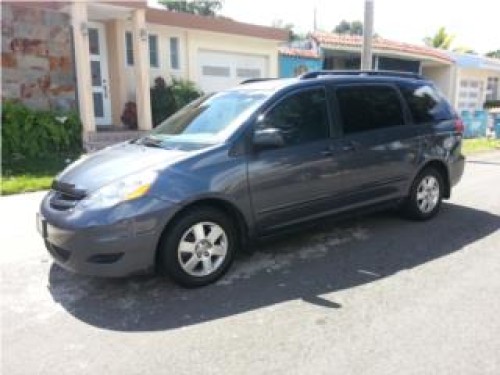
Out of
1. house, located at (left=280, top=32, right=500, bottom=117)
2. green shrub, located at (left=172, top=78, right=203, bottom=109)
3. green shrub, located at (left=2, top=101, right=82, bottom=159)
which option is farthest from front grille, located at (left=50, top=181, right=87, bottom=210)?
house, located at (left=280, top=32, right=500, bottom=117)

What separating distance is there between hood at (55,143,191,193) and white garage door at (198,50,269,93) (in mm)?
11316

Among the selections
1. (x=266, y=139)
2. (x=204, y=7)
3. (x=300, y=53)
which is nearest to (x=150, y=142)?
(x=266, y=139)

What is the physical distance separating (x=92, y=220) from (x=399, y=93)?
3938 mm

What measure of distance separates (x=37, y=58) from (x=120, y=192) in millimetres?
9745

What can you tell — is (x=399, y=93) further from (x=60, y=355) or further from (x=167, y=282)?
(x=60, y=355)

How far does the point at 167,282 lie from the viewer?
4566mm

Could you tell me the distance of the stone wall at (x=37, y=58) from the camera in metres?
11.9

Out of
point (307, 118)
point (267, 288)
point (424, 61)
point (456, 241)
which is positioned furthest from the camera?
point (424, 61)

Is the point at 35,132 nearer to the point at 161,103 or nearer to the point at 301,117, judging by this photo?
the point at 161,103

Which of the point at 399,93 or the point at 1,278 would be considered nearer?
the point at 1,278

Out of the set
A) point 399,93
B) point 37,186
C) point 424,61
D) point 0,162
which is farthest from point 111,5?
point 424,61

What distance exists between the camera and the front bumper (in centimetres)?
398

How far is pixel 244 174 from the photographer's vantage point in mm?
4621

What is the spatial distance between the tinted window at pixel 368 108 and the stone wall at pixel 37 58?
30.2 feet
